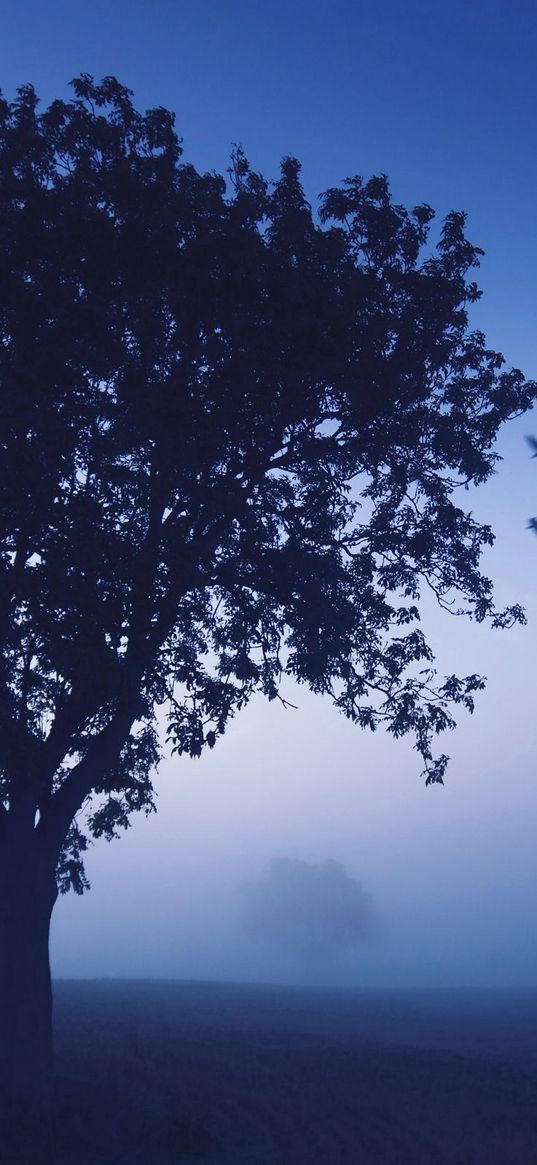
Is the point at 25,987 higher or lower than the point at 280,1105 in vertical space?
higher

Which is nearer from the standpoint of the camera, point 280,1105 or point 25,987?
point 25,987

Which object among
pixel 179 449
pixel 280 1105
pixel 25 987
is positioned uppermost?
pixel 179 449

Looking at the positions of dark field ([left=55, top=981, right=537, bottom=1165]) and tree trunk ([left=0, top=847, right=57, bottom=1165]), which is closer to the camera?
dark field ([left=55, top=981, right=537, bottom=1165])

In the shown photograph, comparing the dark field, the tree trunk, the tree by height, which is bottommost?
the dark field

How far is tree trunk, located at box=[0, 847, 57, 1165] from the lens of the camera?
46.7 ft

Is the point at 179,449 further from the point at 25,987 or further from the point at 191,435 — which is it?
the point at 25,987

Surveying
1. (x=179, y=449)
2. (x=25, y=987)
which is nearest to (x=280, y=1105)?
(x=25, y=987)

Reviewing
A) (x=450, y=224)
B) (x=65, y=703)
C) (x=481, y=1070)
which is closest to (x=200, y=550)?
(x=65, y=703)

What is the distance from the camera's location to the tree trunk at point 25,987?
14.2 m

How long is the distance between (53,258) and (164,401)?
303cm

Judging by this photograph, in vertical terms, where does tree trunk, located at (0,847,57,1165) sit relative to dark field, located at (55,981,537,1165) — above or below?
above

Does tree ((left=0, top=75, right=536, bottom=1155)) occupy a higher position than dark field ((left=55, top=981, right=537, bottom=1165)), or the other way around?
tree ((left=0, top=75, right=536, bottom=1155))

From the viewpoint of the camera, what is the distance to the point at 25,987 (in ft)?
48.5

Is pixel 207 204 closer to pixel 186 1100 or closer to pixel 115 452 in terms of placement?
pixel 115 452
